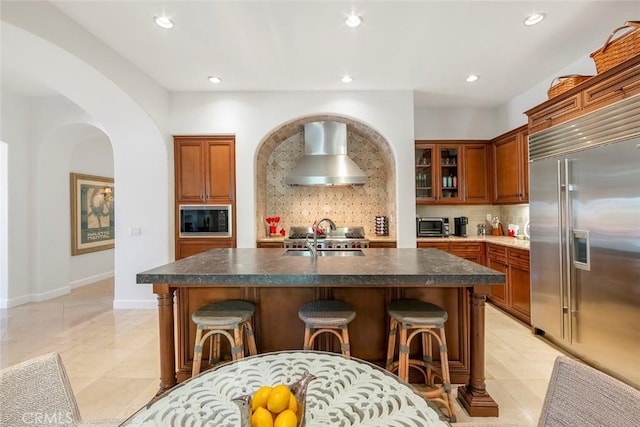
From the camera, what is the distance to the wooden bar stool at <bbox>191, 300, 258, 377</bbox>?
6.36 feet

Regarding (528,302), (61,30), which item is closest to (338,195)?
(528,302)

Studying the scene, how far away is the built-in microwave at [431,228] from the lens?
15.1 ft

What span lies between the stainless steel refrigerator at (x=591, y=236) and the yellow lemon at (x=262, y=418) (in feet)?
8.98

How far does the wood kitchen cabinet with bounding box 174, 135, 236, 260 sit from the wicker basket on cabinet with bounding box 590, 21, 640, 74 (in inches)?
155

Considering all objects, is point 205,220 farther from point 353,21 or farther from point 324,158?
point 353,21

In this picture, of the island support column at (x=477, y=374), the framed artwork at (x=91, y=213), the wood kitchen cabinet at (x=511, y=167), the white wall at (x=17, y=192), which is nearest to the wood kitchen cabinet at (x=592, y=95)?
the wood kitchen cabinet at (x=511, y=167)

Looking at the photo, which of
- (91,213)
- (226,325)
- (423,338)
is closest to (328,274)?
(226,325)

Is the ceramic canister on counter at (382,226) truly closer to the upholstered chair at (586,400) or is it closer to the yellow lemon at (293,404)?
the upholstered chair at (586,400)

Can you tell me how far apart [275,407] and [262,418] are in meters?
0.05

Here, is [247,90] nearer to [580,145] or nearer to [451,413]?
[580,145]

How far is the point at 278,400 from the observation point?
86 centimetres

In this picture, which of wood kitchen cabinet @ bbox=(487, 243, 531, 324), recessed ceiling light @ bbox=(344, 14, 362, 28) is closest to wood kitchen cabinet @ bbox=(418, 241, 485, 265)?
wood kitchen cabinet @ bbox=(487, 243, 531, 324)

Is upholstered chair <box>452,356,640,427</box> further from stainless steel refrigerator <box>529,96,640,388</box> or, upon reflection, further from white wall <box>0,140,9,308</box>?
white wall <box>0,140,9,308</box>

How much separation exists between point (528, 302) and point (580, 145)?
5.92ft
